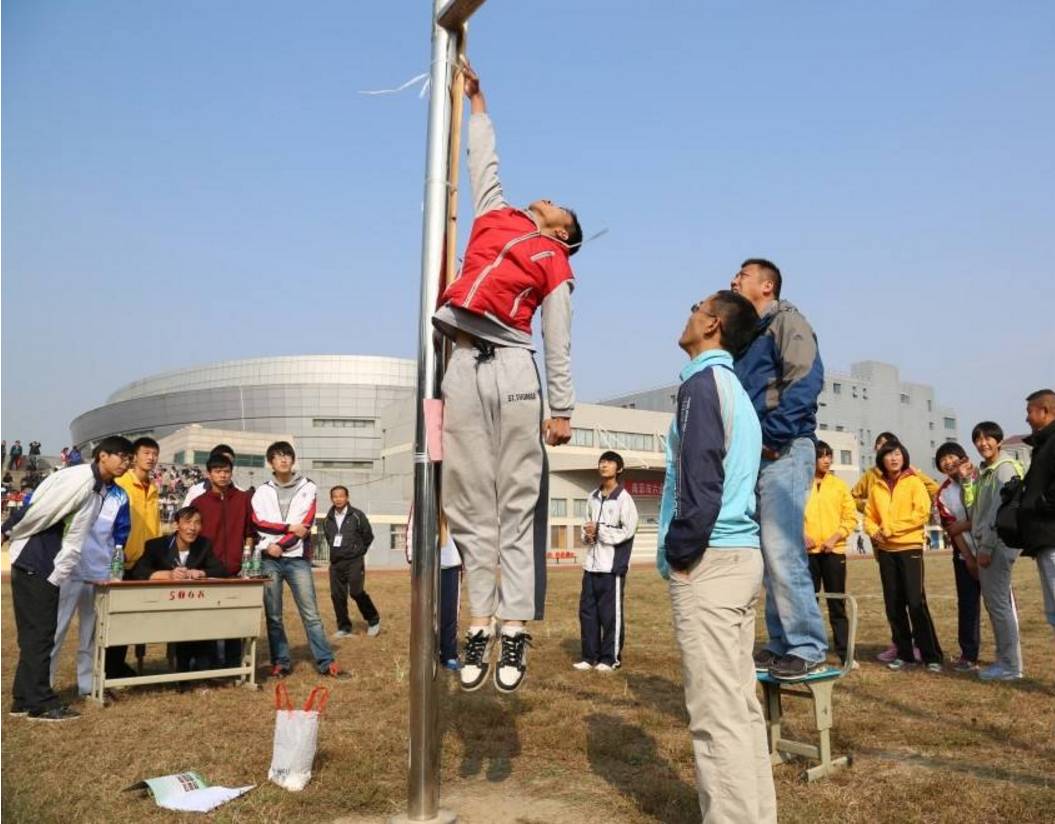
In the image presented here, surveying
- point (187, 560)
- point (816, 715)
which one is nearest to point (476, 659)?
point (816, 715)

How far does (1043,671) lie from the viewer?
8195 millimetres

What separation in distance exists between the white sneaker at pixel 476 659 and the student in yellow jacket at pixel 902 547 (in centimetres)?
641

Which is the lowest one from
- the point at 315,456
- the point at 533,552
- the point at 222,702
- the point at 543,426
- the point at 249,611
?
the point at 222,702

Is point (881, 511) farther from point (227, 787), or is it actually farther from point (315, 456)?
point (315, 456)

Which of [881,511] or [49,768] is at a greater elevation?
[881,511]

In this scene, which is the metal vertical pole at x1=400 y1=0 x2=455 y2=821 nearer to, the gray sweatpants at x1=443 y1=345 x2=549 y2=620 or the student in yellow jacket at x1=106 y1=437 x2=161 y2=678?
the gray sweatpants at x1=443 y1=345 x2=549 y2=620

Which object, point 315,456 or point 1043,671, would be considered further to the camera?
point 315,456

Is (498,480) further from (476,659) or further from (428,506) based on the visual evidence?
(476,659)

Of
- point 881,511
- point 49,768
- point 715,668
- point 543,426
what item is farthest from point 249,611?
point 881,511


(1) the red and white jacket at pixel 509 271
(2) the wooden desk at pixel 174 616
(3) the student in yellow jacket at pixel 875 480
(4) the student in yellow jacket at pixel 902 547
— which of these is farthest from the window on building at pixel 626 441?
(1) the red and white jacket at pixel 509 271

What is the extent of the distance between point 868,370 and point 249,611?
9438 centimetres

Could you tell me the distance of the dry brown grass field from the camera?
441 cm

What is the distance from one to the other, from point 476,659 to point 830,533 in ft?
22.4

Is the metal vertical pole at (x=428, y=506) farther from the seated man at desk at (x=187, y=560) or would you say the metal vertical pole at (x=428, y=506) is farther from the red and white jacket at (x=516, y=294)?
the seated man at desk at (x=187, y=560)
